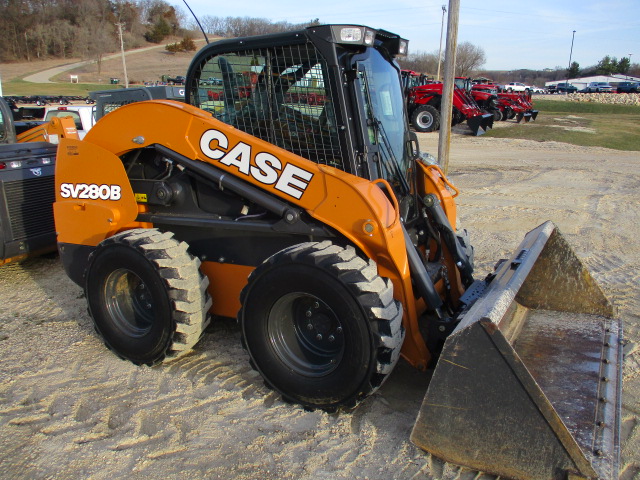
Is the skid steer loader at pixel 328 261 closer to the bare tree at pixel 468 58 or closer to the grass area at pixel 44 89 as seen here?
the grass area at pixel 44 89

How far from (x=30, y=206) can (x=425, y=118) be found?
55.3 feet

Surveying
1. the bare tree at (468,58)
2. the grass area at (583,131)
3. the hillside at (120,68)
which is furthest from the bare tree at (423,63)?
the grass area at (583,131)

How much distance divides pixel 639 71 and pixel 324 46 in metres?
108

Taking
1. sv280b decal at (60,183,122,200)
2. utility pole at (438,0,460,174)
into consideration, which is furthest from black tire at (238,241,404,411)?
utility pole at (438,0,460,174)

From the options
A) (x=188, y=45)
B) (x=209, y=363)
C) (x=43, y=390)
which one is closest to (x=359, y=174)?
(x=209, y=363)

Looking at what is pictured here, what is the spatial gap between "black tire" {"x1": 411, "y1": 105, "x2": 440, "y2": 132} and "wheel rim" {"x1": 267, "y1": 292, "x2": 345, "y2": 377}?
18.1 metres

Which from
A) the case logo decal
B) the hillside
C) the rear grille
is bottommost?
the rear grille

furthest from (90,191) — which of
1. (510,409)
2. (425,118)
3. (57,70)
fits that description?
(57,70)

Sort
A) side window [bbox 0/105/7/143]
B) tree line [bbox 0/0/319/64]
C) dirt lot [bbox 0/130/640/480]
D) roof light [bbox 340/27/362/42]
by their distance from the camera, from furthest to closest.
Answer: tree line [bbox 0/0/319/64]
side window [bbox 0/105/7/143]
roof light [bbox 340/27/362/42]
dirt lot [bbox 0/130/640/480]

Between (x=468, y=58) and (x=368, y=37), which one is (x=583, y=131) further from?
(x=468, y=58)

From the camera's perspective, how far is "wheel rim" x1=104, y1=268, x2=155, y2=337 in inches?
153

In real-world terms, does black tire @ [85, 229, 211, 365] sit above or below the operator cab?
below

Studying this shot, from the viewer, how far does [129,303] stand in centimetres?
402

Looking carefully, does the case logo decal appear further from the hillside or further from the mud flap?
the hillside
